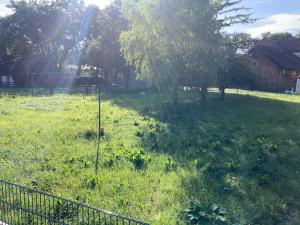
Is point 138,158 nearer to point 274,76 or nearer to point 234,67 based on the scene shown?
point 234,67

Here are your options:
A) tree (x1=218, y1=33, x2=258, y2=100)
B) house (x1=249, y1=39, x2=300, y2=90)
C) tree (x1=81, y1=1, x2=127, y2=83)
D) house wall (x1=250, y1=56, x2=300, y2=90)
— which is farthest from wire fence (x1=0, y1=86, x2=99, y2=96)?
house wall (x1=250, y1=56, x2=300, y2=90)

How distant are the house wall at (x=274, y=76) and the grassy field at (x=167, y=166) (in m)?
31.1

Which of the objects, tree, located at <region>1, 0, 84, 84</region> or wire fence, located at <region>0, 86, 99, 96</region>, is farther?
tree, located at <region>1, 0, 84, 84</region>

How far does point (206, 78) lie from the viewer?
57.8 ft

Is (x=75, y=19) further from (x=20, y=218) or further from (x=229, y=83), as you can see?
(x=20, y=218)

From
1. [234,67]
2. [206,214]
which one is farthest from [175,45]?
[206,214]

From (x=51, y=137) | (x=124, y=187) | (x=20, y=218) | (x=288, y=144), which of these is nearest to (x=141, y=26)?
(x=51, y=137)

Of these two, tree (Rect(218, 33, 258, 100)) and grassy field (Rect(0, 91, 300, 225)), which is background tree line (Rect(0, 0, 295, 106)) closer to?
tree (Rect(218, 33, 258, 100))

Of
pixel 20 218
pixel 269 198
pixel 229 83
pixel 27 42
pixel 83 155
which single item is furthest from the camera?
pixel 27 42

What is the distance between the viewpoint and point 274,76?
4334 cm

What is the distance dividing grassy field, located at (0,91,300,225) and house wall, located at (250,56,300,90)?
102 feet

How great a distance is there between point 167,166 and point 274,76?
4023cm

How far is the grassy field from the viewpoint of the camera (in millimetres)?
5535

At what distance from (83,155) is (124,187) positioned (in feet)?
8.32
